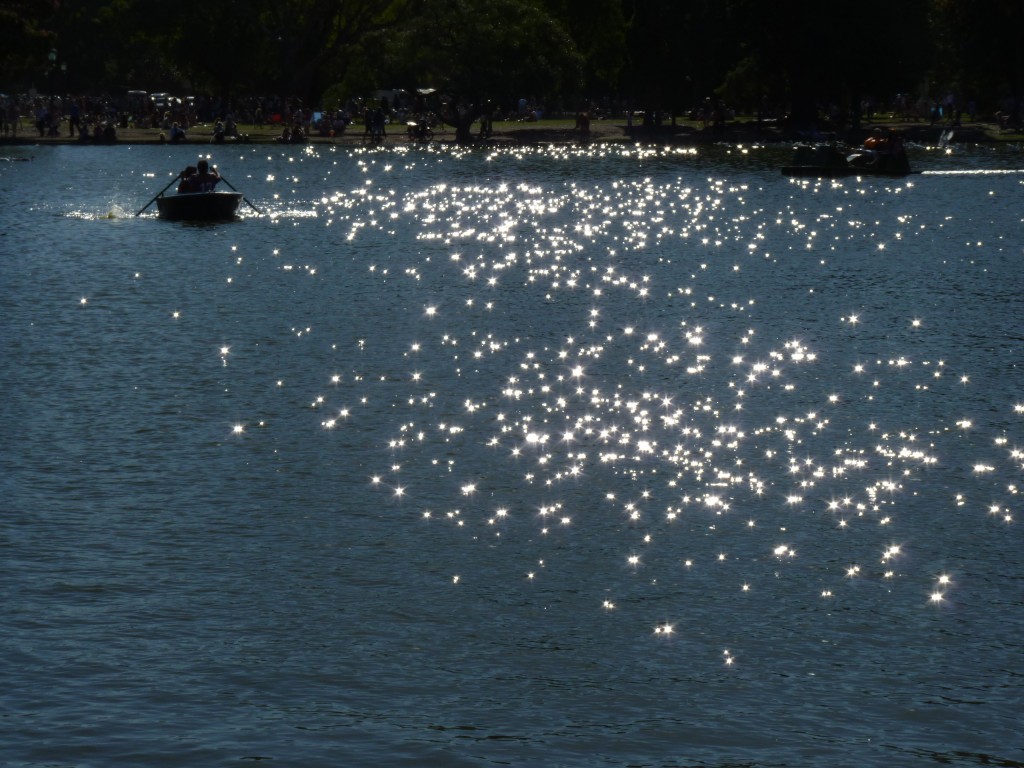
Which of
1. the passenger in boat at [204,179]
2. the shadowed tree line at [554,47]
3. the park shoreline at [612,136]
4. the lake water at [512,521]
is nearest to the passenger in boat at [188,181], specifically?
the passenger in boat at [204,179]

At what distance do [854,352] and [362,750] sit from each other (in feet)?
66.5

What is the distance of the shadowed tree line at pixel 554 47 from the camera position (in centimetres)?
11025

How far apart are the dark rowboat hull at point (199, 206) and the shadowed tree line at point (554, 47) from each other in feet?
161

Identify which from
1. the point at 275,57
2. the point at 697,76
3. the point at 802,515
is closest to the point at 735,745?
the point at 802,515

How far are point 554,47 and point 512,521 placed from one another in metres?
101

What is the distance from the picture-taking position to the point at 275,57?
141750mm

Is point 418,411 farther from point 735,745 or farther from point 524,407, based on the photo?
point 735,745

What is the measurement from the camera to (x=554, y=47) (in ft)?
383

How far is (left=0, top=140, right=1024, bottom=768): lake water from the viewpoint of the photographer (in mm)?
12977

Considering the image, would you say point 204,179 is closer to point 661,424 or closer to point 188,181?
point 188,181

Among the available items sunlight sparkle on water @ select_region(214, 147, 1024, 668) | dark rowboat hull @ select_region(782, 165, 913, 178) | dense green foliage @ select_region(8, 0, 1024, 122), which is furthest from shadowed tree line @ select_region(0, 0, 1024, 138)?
sunlight sparkle on water @ select_region(214, 147, 1024, 668)

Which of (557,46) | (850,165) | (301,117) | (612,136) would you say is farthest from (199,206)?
(612,136)

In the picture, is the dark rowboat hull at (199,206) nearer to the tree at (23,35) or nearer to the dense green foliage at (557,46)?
the tree at (23,35)

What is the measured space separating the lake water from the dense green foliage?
6973 centimetres
